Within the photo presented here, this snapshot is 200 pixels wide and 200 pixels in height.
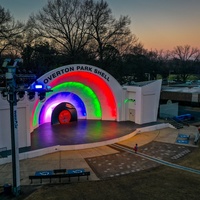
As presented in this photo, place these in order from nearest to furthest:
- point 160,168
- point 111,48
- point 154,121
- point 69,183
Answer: point 69,183 → point 160,168 → point 154,121 → point 111,48

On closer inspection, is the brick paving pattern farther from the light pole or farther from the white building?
the white building

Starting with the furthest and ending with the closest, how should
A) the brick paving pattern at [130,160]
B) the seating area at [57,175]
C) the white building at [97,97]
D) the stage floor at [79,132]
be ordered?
1. the white building at [97,97]
2. the stage floor at [79,132]
3. the brick paving pattern at [130,160]
4. the seating area at [57,175]

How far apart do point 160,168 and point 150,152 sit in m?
3.05

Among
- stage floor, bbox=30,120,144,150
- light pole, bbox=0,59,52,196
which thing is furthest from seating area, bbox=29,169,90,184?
stage floor, bbox=30,120,144,150

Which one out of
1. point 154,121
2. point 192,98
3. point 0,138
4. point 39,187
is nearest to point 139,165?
point 39,187

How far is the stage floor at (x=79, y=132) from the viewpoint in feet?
65.1

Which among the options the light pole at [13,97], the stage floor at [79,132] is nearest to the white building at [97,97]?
the stage floor at [79,132]

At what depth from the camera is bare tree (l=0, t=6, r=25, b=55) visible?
3428 cm

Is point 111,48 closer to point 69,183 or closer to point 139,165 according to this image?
point 139,165

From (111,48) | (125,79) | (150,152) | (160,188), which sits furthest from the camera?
(125,79)

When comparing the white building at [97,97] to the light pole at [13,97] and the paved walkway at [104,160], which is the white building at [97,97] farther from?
the light pole at [13,97]

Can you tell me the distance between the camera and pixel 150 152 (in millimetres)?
18438

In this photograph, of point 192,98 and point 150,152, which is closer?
point 150,152

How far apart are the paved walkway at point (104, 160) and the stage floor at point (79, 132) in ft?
4.61
